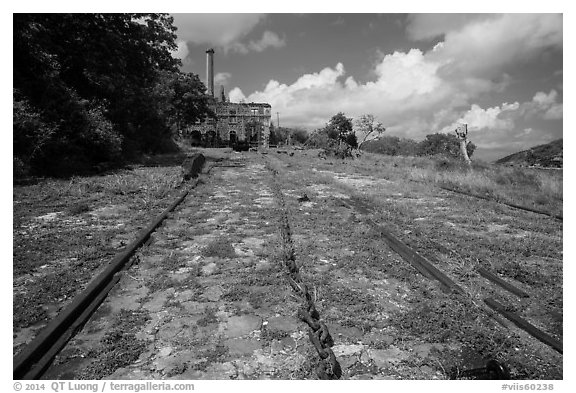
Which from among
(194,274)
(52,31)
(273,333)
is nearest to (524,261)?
(273,333)

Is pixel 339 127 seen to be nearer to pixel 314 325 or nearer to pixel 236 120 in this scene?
pixel 236 120

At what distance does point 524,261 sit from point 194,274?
4454 millimetres

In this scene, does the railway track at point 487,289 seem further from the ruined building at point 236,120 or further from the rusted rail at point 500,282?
the ruined building at point 236,120

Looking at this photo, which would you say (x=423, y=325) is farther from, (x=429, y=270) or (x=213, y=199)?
(x=213, y=199)

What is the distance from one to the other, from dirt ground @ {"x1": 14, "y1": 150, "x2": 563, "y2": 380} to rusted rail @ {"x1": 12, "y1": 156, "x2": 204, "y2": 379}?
93 mm

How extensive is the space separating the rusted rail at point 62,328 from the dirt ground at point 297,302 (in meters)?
0.09

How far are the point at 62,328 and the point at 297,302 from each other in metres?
2.02

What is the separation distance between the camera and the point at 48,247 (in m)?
4.91

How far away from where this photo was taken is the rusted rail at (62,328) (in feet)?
7.93

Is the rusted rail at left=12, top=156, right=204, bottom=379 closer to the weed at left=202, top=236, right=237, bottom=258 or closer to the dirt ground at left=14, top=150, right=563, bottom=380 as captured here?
the dirt ground at left=14, top=150, right=563, bottom=380

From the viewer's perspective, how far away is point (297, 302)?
3.42 m

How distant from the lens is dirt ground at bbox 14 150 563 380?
2.56 meters
